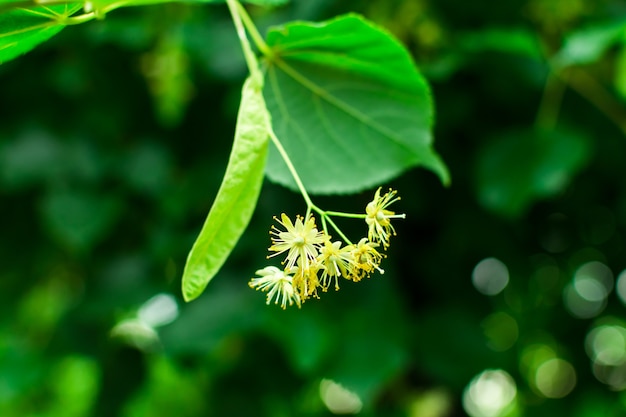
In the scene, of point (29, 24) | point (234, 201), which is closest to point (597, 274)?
point (234, 201)

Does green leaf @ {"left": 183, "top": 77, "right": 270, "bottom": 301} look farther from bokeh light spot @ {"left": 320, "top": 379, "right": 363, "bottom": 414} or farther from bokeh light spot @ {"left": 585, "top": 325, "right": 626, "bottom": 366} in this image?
bokeh light spot @ {"left": 585, "top": 325, "right": 626, "bottom": 366}

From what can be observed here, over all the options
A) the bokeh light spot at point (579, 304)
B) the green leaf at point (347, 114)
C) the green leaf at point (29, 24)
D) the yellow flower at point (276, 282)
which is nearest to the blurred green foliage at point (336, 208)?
the bokeh light spot at point (579, 304)

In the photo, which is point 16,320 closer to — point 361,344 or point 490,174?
point 361,344

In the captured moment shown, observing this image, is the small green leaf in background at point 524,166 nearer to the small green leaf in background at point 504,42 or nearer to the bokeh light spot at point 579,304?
the small green leaf in background at point 504,42

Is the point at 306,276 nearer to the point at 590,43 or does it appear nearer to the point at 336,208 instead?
the point at 336,208

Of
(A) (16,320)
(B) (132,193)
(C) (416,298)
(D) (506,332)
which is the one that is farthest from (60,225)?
(D) (506,332)
